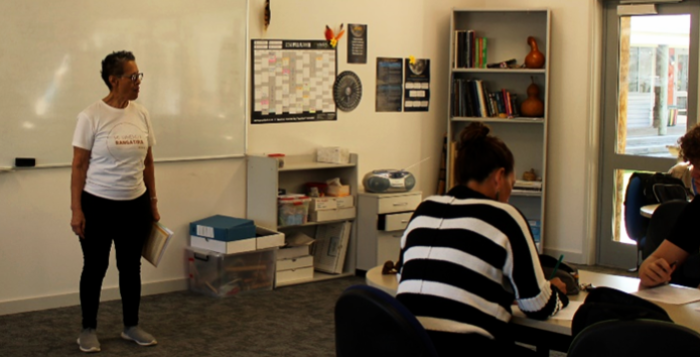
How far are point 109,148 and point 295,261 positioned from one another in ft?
7.02

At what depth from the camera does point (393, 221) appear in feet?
20.7

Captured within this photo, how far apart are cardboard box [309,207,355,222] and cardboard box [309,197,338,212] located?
29 millimetres

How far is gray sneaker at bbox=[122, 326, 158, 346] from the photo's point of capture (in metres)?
4.53

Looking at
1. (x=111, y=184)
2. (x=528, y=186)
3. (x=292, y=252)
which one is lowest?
(x=292, y=252)

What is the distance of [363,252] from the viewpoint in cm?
640

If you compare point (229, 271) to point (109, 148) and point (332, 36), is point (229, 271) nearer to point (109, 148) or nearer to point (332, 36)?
point (109, 148)

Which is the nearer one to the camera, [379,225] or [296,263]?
[296,263]

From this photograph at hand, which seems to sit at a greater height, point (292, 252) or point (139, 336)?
point (292, 252)

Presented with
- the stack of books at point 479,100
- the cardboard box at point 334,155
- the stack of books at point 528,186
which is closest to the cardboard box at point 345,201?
the cardboard box at point 334,155

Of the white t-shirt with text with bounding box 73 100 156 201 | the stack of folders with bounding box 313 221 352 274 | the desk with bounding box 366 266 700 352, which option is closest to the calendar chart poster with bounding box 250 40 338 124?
the stack of folders with bounding box 313 221 352 274

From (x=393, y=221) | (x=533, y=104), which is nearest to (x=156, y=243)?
(x=393, y=221)

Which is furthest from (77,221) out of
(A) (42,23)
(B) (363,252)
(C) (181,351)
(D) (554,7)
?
(D) (554,7)

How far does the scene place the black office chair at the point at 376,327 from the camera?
219 centimetres

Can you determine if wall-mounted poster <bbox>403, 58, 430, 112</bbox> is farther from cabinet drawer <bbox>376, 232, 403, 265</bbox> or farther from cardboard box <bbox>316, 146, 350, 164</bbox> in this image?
cabinet drawer <bbox>376, 232, 403, 265</bbox>
